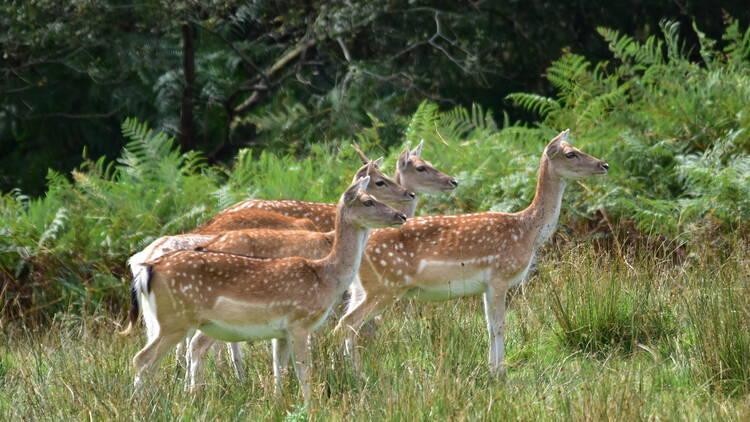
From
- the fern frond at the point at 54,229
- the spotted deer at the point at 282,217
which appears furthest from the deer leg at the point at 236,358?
the fern frond at the point at 54,229

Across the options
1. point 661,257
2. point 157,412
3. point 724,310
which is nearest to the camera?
point 157,412

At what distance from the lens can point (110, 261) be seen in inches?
380

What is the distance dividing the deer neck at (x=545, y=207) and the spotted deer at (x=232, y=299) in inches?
65.2

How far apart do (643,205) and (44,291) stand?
5.10m

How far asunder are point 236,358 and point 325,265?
0.89 m

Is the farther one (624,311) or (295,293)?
(624,311)

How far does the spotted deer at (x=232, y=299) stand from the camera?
5844 mm

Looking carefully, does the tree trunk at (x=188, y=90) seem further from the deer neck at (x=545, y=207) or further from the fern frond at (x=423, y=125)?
the deer neck at (x=545, y=207)

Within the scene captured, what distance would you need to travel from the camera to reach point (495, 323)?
6.86 meters

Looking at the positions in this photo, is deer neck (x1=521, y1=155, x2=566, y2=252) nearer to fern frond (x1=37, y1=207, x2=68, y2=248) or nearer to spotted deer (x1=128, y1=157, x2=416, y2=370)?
spotted deer (x1=128, y1=157, x2=416, y2=370)

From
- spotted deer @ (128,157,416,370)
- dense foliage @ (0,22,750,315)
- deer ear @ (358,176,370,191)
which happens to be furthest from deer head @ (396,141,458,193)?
deer ear @ (358,176,370,191)

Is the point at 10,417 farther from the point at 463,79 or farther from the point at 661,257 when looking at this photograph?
the point at 463,79

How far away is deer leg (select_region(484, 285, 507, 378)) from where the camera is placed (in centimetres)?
666

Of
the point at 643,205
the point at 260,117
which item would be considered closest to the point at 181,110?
the point at 260,117
